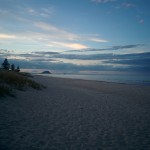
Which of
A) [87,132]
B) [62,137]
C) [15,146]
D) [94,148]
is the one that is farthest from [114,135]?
[15,146]

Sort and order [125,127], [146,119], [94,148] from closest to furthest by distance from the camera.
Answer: [94,148], [125,127], [146,119]

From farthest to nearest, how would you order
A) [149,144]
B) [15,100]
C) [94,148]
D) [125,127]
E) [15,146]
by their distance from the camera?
1. [15,100]
2. [125,127]
3. [149,144]
4. [94,148]
5. [15,146]

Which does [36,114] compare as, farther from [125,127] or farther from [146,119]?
[146,119]

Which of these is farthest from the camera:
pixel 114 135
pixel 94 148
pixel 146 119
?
pixel 146 119

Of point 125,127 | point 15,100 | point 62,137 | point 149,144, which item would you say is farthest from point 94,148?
point 15,100

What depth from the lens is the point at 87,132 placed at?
761cm

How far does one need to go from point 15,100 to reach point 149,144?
7636mm

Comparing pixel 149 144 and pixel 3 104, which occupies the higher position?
pixel 3 104

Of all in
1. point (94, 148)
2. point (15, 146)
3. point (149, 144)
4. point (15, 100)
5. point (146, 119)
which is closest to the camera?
point (15, 146)

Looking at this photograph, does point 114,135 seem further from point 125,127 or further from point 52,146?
point 52,146

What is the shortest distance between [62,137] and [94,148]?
1284mm

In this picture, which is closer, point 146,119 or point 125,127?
point 125,127

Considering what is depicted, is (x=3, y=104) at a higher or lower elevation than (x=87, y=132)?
higher

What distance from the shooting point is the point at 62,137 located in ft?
22.5
